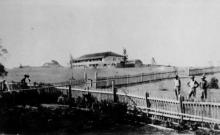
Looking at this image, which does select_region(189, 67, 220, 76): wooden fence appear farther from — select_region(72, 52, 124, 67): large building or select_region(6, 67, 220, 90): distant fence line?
select_region(72, 52, 124, 67): large building

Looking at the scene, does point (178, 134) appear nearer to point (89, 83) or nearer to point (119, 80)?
point (89, 83)

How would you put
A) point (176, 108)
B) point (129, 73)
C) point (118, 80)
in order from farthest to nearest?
point (129, 73), point (118, 80), point (176, 108)

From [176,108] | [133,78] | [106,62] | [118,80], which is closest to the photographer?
[176,108]

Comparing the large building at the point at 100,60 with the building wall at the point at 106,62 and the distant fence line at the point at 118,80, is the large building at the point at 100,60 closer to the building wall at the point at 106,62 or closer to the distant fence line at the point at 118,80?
the building wall at the point at 106,62

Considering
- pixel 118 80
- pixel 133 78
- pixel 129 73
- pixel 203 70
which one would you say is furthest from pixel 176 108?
pixel 129 73

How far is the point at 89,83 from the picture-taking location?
24.0 metres

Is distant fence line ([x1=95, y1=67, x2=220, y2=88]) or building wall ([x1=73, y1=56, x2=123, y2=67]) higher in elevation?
building wall ([x1=73, y1=56, x2=123, y2=67])

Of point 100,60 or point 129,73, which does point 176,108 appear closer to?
point 129,73

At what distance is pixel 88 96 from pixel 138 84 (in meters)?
14.0

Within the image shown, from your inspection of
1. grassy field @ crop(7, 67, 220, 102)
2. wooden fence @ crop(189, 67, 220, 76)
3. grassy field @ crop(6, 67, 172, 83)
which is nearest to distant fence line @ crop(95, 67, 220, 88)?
wooden fence @ crop(189, 67, 220, 76)

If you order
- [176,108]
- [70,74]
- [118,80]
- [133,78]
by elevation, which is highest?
[70,74]

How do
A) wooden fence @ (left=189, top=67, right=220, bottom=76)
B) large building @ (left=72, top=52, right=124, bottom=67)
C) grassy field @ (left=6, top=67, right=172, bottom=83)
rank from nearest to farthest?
wooden fence @ (left=189, top=67, right=220, bottom=76)
grassy field @ (left=6, top=67, right=172, bottom=83)
large building @ (left=72, top=52, right=124, bottom=67)

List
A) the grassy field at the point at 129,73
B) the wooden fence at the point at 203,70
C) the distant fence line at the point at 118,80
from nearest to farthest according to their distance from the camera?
the grassy field at the point at 129,73, the distant fence line at the point at 118,80, the wooden fence at the point at 203,70

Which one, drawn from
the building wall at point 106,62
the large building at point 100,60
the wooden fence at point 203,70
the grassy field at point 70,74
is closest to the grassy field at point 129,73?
the grassy field at point 70,74
